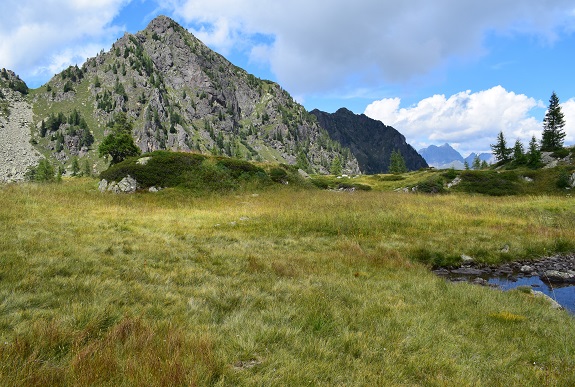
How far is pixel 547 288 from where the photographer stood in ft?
37.1

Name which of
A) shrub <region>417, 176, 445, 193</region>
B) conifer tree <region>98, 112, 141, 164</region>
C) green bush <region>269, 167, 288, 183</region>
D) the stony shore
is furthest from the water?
conifer tree <region>98, 112, 141, 164</region>

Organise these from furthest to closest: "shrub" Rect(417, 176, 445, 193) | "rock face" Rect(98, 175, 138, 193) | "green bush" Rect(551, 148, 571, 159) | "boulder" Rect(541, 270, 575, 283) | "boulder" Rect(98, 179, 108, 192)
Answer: "green bush" Rect(551, 148, 571, 159)
"shrub" Rect(417, 176, 445, 193)
"boulder" Rect(98, 179, 108, 192)
"rock face" Rect(98, 175, 138, 193)
"boulder" Rect(541, 270, 575, 283)

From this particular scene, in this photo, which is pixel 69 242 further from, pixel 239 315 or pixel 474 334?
pixel 474 334

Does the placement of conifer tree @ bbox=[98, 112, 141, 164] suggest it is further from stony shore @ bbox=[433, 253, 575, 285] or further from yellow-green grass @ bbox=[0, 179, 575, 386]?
stony shore @ bbox=[433, 253, 575, 285]

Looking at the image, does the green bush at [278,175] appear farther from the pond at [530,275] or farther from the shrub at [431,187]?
the pond at [530,275]

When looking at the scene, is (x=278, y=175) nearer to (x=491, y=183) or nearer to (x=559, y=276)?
(x=559, y=276)

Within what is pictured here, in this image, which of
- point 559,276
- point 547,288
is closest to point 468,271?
point 547,288

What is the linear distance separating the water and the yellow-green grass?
1.53 metres

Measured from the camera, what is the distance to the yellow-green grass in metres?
4.56

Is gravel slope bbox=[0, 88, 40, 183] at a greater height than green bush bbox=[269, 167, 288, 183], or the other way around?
gravel slope bbox=[0, 88, 40, 183]

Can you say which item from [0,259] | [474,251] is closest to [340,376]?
[0,259]

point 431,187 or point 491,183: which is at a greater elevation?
point 491,183

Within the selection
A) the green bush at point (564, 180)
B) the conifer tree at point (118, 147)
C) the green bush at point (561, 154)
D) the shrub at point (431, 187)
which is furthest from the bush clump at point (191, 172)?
the green bush at point (561, 154)

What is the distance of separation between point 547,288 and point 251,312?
1141 cm
